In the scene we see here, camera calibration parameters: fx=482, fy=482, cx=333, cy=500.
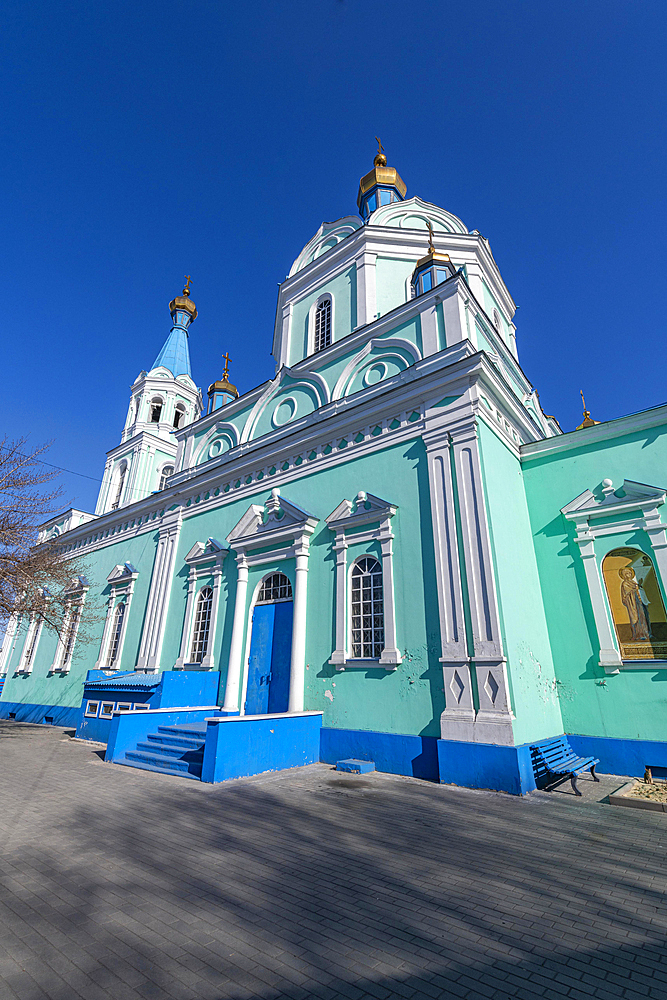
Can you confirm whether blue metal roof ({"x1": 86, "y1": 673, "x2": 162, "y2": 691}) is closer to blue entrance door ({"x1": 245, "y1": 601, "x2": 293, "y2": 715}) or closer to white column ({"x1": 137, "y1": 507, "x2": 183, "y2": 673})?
white column ({"x1": 137, "y1": 507, "x2": 183, "y2": 673})

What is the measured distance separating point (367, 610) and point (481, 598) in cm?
232

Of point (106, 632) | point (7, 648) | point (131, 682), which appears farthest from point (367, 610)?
point (7, 648)

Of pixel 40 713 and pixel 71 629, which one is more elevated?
pixel 71 629

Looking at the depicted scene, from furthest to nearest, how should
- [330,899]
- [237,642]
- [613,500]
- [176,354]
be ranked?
[176,354]
[237,642]
[613,500]
[330,899]

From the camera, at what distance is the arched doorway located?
1005 centimetres

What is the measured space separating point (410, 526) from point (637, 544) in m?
3.88

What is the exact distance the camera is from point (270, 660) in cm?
1039

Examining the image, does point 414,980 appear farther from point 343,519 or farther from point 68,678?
point 68,678

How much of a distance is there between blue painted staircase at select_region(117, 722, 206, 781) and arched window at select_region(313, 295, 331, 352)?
32.0ft

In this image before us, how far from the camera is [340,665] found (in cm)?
888

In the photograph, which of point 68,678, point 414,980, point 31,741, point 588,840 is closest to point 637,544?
point 588,840

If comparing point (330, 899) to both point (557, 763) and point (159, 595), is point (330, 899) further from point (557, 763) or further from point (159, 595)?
point (159, 595)

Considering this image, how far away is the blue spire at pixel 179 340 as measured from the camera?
2448 cm

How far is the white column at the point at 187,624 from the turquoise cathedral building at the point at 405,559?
0.10m
